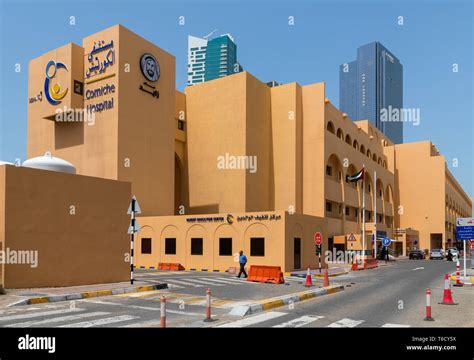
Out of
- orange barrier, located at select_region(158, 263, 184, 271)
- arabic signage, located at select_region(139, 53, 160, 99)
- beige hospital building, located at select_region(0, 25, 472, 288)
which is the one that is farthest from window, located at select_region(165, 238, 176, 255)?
arabic signage, located at select_region(139, 53, 160, 99)

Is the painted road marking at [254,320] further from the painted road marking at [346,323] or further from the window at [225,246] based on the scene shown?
the window at [225,246]

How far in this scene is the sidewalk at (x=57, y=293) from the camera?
14.1 meters

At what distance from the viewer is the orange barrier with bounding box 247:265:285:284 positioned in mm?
22328

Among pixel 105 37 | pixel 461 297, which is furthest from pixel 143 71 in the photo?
pixel 461 297

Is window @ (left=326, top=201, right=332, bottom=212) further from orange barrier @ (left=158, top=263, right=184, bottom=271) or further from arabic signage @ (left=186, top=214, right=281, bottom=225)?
orange barrier @ (left=158, top=263, right=184, bottom=271)

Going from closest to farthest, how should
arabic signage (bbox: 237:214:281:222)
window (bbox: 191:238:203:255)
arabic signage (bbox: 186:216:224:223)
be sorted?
arabic signage (bbox: 237:214:281:222), arabic signage (bbox: 186:216:224:223), window (bbox: 191:238:203:255)

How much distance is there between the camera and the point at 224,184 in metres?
44.2

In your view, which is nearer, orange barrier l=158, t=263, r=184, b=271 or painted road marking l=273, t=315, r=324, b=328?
painted road marking l=273, t=315, r=324, b=328

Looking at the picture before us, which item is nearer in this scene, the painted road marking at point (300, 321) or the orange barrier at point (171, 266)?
the painted road marking at point (300, 321)

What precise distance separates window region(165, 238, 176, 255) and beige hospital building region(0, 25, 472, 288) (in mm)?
77

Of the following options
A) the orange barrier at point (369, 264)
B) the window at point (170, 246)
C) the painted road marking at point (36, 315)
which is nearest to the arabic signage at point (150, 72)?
the window at point (170, 246)

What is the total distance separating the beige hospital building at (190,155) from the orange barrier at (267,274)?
6462 millimetres

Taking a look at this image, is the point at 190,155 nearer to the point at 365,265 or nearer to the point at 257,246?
the point at 257,246

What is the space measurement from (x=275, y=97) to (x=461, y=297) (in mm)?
34531
